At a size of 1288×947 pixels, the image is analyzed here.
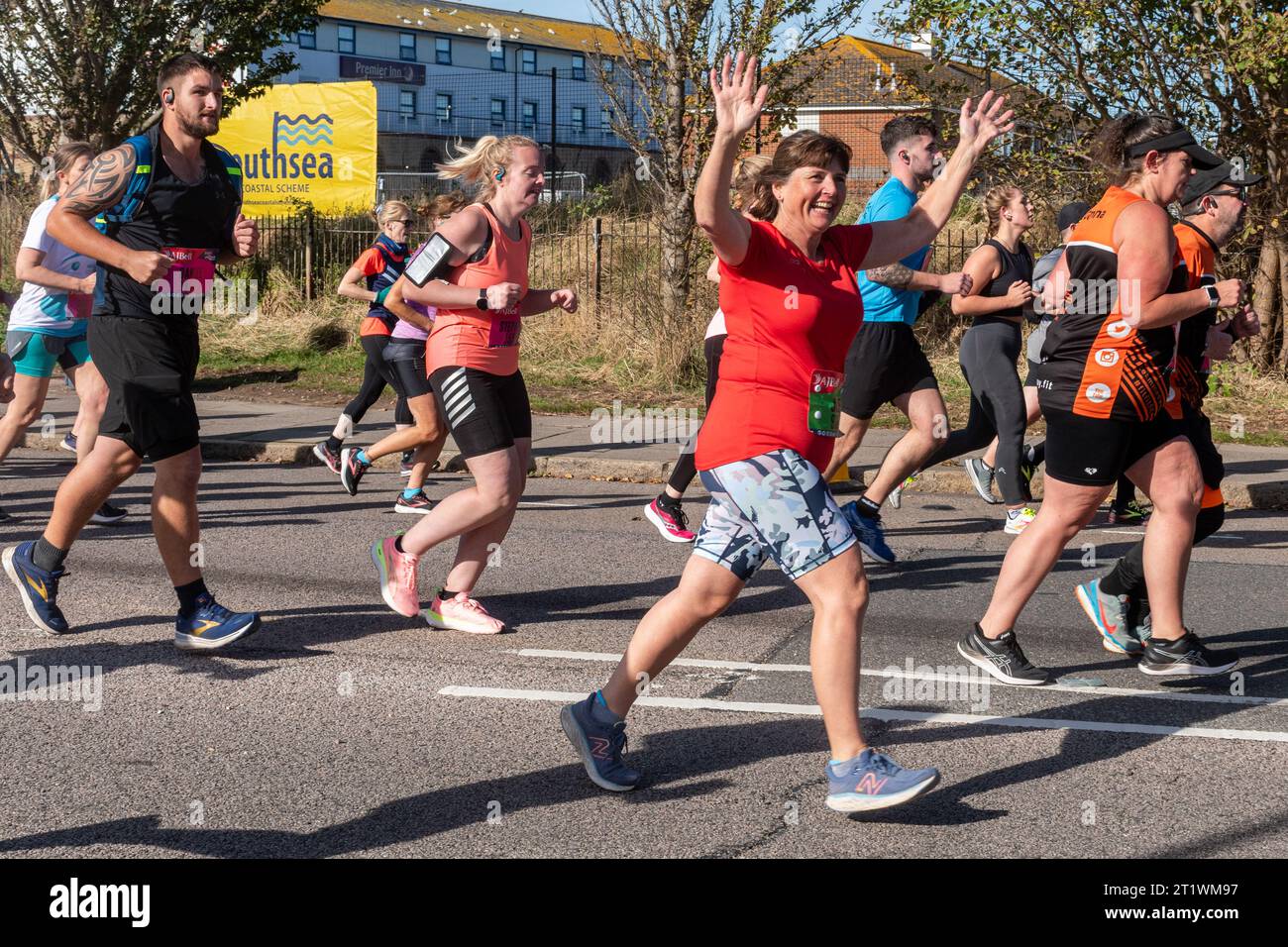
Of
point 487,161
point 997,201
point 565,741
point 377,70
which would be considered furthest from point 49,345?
point 377,70

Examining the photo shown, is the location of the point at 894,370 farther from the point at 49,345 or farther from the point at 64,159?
the point at 49,345

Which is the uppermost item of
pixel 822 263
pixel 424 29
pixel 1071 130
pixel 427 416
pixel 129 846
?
pixel 424 29

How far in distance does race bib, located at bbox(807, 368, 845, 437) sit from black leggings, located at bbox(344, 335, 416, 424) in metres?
5.90

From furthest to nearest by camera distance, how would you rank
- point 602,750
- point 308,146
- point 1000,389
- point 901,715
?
point 308,146, point 1000,389, point 901,715, point 602,750

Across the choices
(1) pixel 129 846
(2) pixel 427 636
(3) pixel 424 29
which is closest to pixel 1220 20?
(2) pixel 427 636

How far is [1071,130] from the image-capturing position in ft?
48.6

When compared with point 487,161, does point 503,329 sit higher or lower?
lower

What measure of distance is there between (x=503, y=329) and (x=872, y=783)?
2836 mm

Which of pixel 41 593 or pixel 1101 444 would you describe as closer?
pixel 1101 444

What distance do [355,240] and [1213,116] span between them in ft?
40.8

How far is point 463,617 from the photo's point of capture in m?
6.15

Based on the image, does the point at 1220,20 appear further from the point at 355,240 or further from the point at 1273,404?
the point at 355,240

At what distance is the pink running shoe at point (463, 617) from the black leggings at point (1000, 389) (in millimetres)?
3253

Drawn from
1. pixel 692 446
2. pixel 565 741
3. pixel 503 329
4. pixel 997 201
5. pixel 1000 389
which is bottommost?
pixel 565 741
